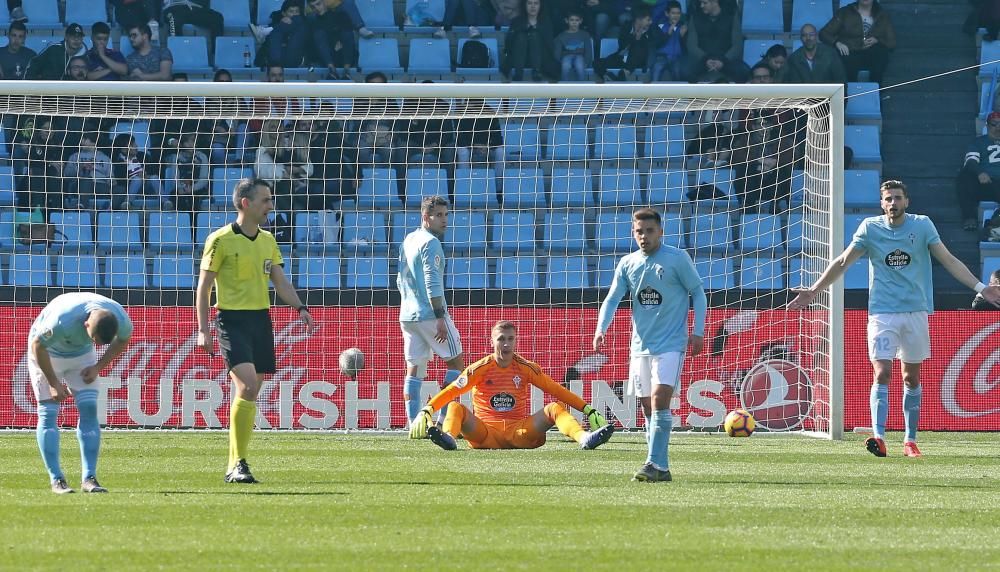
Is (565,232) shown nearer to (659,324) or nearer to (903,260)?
(903,260)

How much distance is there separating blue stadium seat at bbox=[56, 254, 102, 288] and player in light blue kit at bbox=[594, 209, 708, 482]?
8.06 m

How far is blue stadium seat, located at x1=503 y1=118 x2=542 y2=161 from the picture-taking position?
1778cm

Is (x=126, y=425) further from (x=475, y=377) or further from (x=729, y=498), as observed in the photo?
(x=729, y=498)

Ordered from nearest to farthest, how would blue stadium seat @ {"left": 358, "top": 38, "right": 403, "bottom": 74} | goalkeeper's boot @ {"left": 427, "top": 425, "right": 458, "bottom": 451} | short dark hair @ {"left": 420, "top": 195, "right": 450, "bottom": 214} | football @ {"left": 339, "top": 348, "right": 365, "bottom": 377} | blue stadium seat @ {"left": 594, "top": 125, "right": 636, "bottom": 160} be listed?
goalkeeper's boot @ {"left": 427, "top": 425, "right": 458, "bottom": 451}, short dark hair @ {"left": 420, "top": 195, "right": 450, "bottom": 214}, football @ {"left": 339, "top": 348, "right": 365, "bottom": 377}, blue stadium seat @ {"left": 594, "top": 125, "right": 636, "bottom": 160}, blue stadium seat @ {"left": 358, "top": 38, "right": 403, "bottom": 74}

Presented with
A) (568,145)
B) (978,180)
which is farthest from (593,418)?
(978,180)

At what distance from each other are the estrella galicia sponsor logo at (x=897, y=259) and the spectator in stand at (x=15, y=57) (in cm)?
1357

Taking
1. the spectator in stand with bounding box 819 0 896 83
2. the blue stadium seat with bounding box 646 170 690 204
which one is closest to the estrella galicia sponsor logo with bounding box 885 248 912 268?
the blue stadium seat with bounding box 646 170 690 204

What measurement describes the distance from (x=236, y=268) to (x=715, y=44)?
43.5ft

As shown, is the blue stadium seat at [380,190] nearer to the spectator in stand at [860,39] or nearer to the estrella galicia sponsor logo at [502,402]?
the estrella galicia sponsor logo at [502,402]

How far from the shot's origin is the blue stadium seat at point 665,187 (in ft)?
57.8

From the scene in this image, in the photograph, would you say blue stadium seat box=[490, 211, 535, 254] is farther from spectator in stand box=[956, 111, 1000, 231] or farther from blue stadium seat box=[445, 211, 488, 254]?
spectator in stand box=[956, 111, 1000, 231]

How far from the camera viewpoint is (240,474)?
29.1ft

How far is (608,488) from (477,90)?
5538mm

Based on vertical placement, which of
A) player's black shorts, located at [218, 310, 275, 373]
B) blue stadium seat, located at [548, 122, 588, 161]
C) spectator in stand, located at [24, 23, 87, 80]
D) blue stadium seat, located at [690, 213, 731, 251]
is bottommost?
player's black shorts, located at [218, 310, 275, 373]
